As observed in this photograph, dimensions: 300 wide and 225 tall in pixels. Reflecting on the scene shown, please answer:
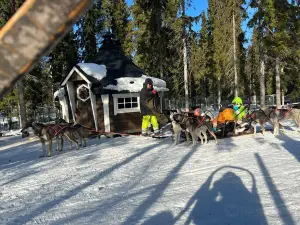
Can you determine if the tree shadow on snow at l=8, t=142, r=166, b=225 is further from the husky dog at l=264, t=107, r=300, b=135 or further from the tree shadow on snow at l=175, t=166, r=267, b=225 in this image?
the husky dog at l=264, t=107, r=300, b=135

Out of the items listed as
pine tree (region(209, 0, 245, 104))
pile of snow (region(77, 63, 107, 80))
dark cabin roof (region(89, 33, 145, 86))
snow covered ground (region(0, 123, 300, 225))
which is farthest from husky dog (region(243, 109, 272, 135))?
pine tree (region(209, 0, 245, 104))

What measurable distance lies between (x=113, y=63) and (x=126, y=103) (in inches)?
106

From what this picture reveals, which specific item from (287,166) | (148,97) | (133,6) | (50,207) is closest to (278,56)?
(133,6)

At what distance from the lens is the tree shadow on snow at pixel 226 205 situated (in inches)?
150

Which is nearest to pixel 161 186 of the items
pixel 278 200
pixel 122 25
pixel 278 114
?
pixel 278 200

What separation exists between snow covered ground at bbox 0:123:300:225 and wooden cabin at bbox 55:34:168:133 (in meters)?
4.78

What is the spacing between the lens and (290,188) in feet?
15.5

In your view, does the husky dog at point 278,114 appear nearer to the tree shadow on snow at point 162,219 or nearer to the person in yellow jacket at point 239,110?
the person in yellow jacket at point 239,110

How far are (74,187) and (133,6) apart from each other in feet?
80.8

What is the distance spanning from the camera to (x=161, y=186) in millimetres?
5379

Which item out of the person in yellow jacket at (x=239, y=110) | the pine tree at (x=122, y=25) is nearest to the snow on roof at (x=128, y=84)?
the person in yellow jacket at (x=239, y=110)

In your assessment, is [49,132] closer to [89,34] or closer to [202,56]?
[89,34]

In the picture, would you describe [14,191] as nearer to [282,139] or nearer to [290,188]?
[290,188]

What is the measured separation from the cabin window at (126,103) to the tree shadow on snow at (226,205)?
8911 mm
